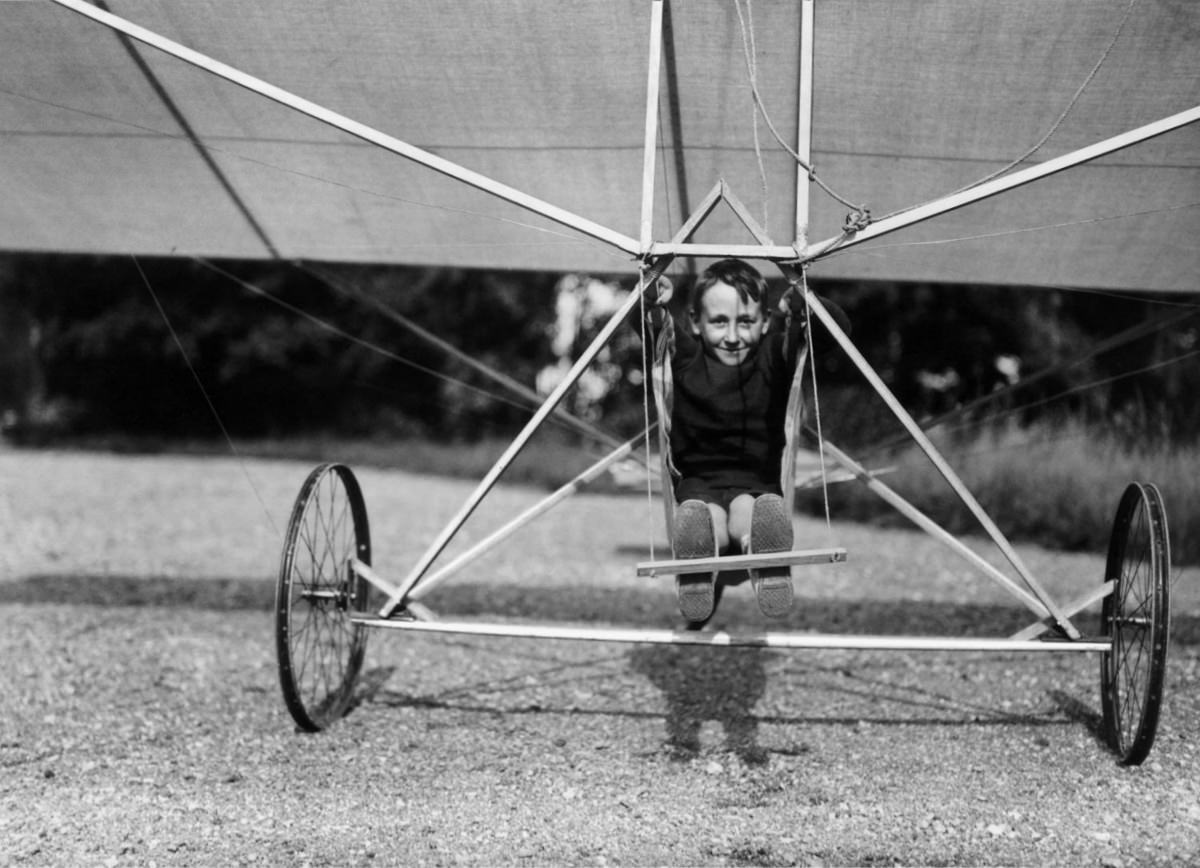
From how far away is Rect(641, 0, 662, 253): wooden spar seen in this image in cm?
424

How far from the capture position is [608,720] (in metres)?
5.54

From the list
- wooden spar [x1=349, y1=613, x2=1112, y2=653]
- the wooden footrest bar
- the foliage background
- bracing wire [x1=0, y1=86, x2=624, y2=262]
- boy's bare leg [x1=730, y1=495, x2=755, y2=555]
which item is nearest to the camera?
the wooden footrest bar

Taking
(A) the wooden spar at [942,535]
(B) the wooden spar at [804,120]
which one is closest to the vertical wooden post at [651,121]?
(B) the wooden spar at [804,120]

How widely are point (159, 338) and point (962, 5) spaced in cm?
2786

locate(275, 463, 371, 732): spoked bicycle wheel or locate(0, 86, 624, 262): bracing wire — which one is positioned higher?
locate(0, 86, 624, 262): bracing wire

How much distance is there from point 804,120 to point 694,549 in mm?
1684

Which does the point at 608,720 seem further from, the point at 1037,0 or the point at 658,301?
the point at 1037,0

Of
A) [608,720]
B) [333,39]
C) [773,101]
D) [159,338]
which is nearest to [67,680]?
[608,720]

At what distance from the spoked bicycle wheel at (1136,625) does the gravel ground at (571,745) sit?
17 centimetres

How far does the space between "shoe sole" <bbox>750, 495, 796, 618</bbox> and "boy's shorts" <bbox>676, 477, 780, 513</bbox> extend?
56 centimetres

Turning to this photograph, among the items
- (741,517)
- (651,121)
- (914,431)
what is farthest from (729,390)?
(651,121)

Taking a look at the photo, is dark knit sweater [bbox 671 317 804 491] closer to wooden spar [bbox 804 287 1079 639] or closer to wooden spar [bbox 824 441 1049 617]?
wooden spar [bbox 804 287 1079 639]

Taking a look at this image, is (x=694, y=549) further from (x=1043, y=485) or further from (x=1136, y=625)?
(x=1043, y=485)

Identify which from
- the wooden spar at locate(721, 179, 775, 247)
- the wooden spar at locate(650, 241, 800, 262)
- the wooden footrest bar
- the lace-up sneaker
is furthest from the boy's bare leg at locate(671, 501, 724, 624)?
the wooden spar at locate(721, 179, 775, 247)
